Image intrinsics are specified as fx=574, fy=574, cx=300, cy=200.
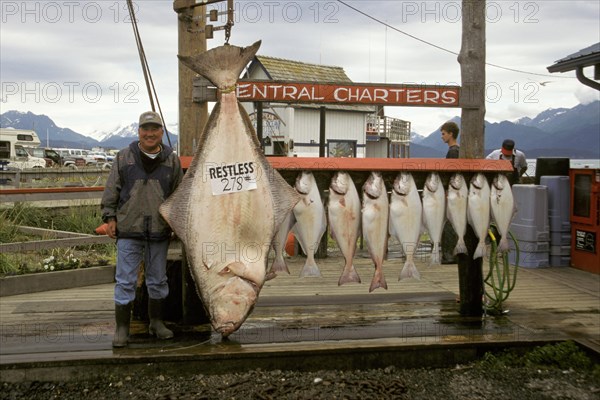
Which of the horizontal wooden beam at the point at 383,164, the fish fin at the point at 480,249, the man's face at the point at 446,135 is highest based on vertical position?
the man's face at the point at 446,135

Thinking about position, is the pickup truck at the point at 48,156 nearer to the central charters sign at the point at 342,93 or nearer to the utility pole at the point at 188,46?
the utility pole at the point at 188,46

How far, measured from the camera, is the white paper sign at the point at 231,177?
373 centimetres

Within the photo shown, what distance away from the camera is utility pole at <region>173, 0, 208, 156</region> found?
19.6 ft

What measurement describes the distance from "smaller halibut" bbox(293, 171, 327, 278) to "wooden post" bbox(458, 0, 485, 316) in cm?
166

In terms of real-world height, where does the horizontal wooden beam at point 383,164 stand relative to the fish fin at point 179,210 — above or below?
above

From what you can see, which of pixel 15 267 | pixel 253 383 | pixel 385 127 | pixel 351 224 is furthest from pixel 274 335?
pixel 385 127

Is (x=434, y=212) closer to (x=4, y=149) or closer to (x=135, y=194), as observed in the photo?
(x=135, y=194)

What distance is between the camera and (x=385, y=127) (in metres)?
42.9

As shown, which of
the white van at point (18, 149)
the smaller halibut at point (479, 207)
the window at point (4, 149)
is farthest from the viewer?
the window at point (4, 149)

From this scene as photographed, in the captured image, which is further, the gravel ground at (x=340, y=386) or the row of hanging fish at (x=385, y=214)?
the row of hanging fish at (x=385, y=214)

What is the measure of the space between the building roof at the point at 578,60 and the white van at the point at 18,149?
2880cm

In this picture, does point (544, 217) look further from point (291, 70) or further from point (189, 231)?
point (291, 70)

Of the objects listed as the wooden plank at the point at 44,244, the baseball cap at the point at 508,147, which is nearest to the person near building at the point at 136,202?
the wooden plank at the point at 44,244

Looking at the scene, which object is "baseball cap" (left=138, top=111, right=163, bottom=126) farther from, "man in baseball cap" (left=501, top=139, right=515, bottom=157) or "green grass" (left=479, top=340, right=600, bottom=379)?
"man in baseball cap" (left=501, top=139, right=515, bottom=157)
